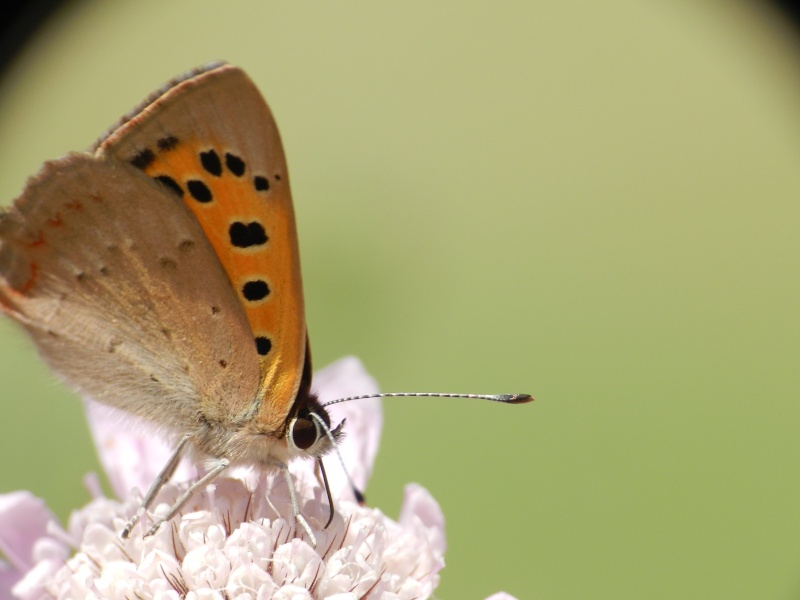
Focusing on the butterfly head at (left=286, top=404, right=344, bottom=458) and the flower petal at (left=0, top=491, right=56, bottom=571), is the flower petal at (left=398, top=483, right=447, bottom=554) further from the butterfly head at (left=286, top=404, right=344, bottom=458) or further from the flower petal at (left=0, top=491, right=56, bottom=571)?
the flower petal at (left=0, top=491, right=56, bottom=571)

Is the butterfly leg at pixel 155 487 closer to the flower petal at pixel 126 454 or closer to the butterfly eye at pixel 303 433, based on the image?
the butterfly eye at pixel 303 433

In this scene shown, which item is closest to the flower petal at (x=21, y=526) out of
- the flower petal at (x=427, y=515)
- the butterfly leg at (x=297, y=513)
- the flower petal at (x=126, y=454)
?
the flower petal at (x=126, y=454)

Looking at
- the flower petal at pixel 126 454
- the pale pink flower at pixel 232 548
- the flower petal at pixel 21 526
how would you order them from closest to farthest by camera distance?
the pale pink flower at pixel 232 548, the flower petal at pixel 21 526, the flower petal at pixel 126 454

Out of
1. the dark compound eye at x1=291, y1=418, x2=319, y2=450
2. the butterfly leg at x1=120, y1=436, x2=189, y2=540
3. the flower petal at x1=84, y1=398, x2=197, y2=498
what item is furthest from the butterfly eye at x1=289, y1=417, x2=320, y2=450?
the flower petal at x1=84, y1=398, x2=197, y2=498

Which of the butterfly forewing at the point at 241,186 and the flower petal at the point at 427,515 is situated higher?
the butterfly forewing at the point at 241,186

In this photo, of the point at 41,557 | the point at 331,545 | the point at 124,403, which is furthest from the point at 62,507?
the point at 331,545
